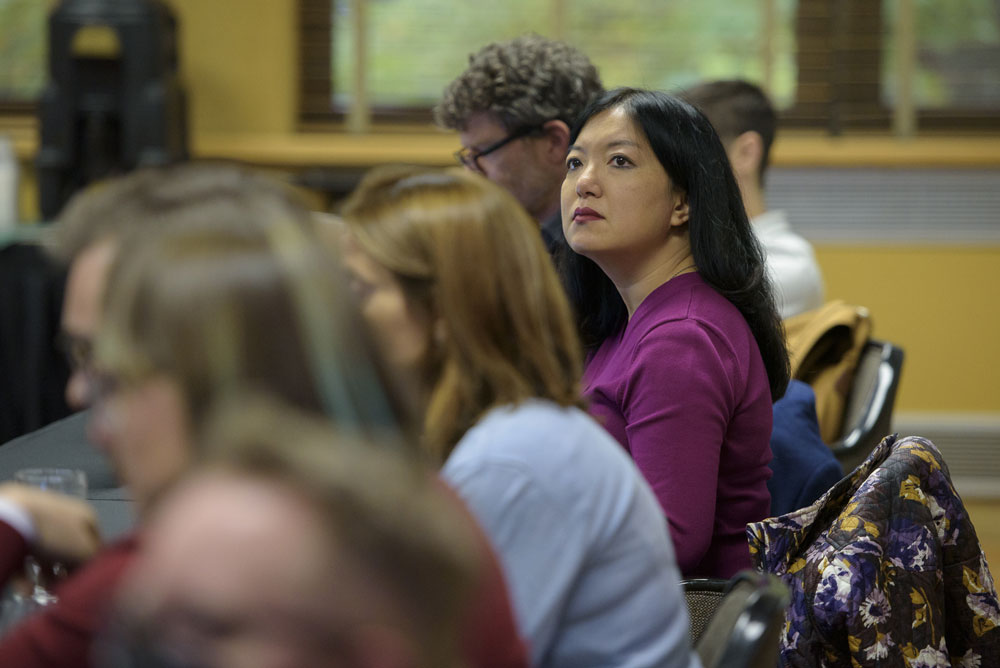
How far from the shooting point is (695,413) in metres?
1.67

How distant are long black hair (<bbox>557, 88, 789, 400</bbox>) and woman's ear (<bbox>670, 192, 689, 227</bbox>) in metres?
0.01

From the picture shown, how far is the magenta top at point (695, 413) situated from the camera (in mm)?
1659

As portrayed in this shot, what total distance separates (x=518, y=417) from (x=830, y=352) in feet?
5.41

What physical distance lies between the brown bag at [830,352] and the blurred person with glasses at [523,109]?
569 mm

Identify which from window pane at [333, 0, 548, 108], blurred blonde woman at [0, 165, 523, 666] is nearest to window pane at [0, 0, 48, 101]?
window pane at [333, 0, 548, 108]

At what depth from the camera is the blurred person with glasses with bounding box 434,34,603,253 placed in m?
2.60

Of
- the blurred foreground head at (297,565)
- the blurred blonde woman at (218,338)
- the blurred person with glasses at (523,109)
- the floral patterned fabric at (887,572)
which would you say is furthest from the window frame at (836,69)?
the blurred foreground head at (297,565)

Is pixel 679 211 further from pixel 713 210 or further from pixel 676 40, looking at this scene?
pixel 676 40

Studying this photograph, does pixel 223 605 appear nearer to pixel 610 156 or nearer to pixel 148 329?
pixel 148 329

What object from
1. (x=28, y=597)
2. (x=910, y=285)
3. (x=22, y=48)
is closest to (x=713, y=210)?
(x=28, y=597)

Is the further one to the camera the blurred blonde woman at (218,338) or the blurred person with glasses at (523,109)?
the blurred person with glasses at (523,109)

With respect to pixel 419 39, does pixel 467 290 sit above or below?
below

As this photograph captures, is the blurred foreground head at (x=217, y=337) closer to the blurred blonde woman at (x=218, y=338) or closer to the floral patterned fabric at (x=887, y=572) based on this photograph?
the blurred blonde woman at (x=218, y=338)

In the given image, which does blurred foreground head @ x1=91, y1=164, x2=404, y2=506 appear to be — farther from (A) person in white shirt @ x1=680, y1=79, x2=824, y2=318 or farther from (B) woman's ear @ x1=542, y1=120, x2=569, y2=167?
(A) person in white shirt @ x1=680, y1=79, x2=824, y2=318
